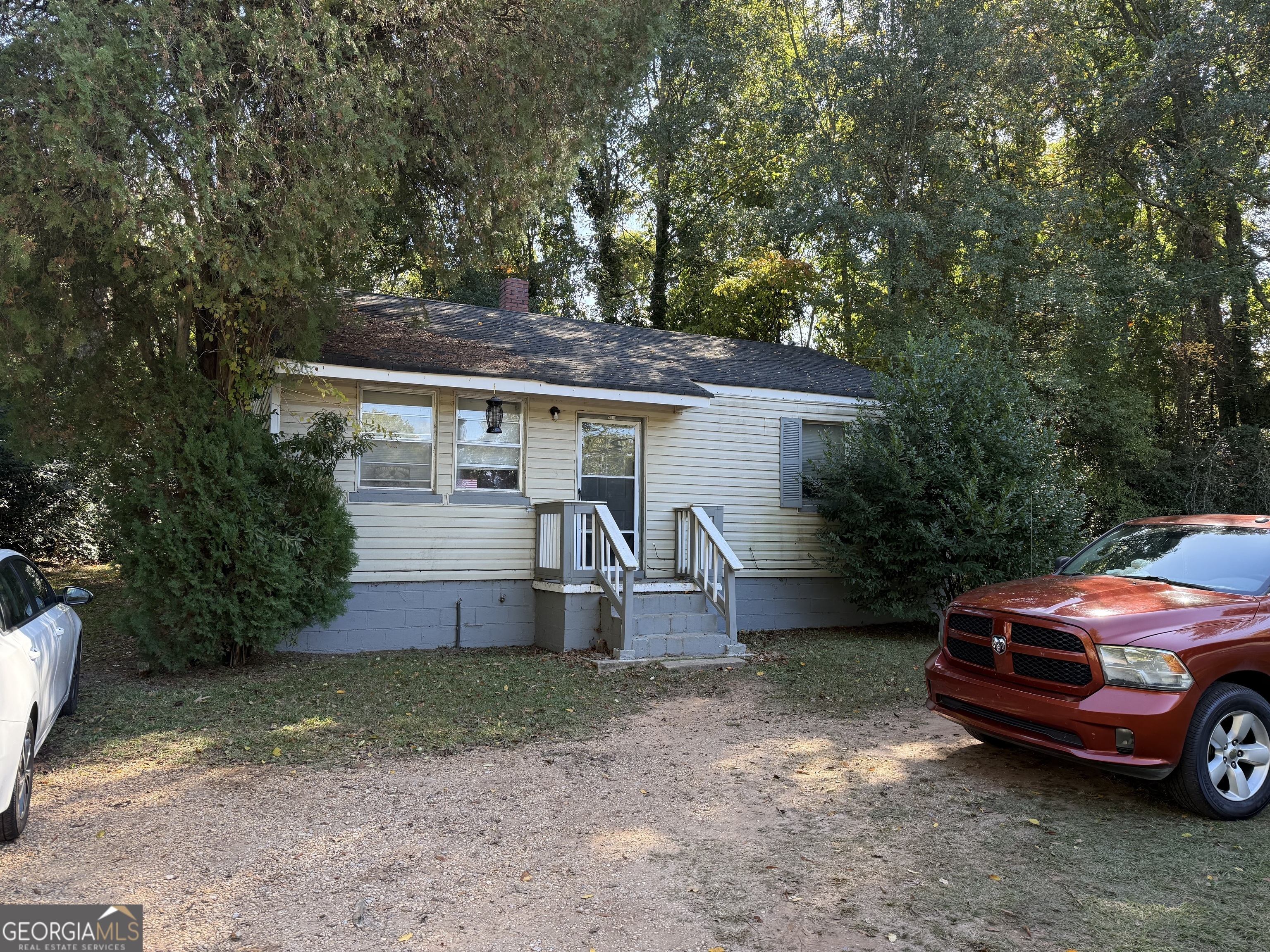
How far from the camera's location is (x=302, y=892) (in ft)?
11.7

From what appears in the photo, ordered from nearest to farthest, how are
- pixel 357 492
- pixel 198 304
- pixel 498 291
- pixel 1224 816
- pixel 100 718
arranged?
pixel 1224 816 < pixel 100 718 < pixel 198 304 < pixel 357 492 < pixel 498 291

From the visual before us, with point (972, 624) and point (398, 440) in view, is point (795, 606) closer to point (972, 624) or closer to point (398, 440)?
point (398, 440)

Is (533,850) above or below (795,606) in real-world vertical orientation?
below

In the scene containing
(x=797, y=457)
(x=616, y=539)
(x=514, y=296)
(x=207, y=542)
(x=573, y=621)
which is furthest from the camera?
(x=514, y=296)

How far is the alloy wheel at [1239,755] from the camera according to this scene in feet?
14.6

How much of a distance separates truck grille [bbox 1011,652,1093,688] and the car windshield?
45.4 inches

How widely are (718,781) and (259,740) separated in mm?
3260

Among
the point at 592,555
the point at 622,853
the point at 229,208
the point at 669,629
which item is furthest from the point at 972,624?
the point at 229,208

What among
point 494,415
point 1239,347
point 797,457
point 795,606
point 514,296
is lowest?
point 795,606

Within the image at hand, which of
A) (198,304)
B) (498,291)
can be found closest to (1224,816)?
(198,304)

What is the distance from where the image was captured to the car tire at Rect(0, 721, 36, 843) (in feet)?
12.9

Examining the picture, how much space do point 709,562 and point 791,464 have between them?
9.10ft

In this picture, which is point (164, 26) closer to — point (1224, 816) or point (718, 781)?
point (718, 781)

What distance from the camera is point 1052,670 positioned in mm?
4645
